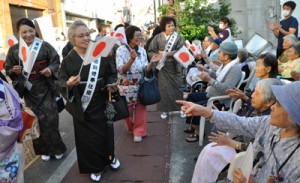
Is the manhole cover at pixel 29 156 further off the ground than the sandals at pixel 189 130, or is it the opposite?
the sandals at pixel 189 130

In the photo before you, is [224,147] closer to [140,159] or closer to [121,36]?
[140,159]

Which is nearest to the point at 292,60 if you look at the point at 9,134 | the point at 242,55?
the point at 242,55

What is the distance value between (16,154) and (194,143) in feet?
8.55

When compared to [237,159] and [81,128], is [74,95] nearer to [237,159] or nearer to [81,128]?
[81,128]

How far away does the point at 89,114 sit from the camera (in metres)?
3.31

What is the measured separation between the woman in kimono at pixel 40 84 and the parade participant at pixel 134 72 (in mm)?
965

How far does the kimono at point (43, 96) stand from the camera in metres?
3.92

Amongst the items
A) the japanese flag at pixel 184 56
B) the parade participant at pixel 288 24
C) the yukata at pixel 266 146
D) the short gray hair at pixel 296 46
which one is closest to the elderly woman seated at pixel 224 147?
the yukata at pixel 266 146

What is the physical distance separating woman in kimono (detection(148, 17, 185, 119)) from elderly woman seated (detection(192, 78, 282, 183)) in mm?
2844

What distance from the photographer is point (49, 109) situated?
403 cm

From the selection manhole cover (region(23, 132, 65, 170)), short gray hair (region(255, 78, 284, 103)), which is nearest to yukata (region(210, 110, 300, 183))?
short gray hair (region(255, 78, 284, 103))

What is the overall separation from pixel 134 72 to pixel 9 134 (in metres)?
2.42

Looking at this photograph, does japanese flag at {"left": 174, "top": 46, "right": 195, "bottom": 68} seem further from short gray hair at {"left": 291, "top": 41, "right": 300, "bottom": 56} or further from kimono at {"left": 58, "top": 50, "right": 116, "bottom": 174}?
kimono at {"left": 58, "top": 50, "right": 116, "bottom": 174}

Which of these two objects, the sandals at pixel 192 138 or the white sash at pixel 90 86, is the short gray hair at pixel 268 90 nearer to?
the white sash at pixel 90 86
